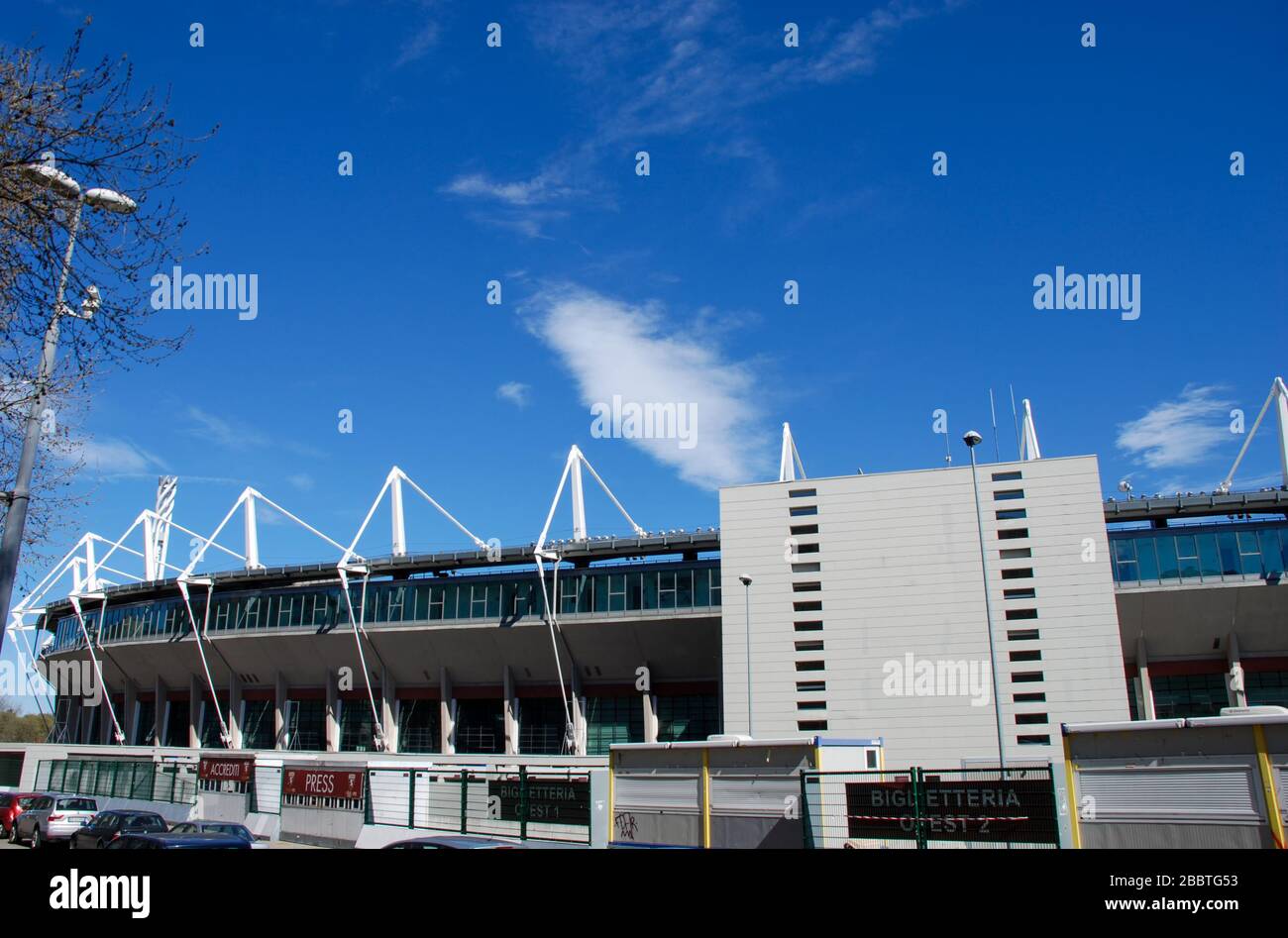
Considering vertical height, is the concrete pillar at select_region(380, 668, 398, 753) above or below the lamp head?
below

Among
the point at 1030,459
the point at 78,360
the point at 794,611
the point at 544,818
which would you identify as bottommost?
the point at 544,818

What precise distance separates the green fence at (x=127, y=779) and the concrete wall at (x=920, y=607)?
31394 mm

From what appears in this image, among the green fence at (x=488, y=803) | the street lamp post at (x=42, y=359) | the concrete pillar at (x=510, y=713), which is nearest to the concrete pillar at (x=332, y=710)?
the concrete pillar at (x=510, y=713)

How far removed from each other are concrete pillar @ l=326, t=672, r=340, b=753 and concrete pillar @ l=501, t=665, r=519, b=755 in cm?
1455

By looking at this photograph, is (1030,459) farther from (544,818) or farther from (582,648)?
(544,818)

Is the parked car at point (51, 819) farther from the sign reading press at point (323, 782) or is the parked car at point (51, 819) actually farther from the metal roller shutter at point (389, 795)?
the metal roller shutter at point (389, 795)

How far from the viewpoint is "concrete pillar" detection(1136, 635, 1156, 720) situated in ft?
186

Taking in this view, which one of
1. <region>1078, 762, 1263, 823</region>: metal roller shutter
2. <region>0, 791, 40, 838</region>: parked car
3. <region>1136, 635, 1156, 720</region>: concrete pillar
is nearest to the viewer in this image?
<region>1078, 762, 1263, 823</region>: metal roller shutter

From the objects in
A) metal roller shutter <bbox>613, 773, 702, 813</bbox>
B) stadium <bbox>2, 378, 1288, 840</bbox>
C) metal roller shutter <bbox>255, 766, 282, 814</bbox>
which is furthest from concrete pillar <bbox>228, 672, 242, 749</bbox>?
metal roller shutter <bbox>613, 773, 702, 813</bbox>

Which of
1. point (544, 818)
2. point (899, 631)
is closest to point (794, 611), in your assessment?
point (899, 631)

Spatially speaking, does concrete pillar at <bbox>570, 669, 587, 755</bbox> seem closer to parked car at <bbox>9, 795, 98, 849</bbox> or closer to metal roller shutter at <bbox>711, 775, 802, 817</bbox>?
parked car at <bbox>9, 795, 98, 849</bbox>
